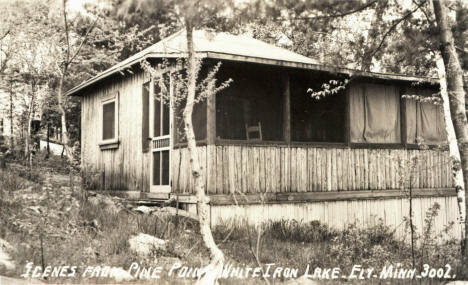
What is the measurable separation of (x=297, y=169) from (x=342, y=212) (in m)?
1.70

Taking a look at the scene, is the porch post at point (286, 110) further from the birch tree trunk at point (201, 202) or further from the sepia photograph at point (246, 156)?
the birch tree trunk at point (201, 202)

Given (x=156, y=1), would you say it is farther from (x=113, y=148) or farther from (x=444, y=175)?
(x=444, y=175)

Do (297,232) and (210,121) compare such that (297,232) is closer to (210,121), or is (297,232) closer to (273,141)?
(273,141)

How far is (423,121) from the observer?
13891mm

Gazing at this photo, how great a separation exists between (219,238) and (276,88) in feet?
19.7

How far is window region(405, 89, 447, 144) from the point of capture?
13633 mm

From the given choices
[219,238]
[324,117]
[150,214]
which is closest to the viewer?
[219,238]

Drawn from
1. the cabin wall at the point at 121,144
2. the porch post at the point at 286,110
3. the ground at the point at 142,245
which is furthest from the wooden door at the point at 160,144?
the porch post at the point at 286,110

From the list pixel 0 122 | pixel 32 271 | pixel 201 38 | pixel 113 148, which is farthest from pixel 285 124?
pixel 0 122

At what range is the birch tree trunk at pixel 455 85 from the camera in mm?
7438

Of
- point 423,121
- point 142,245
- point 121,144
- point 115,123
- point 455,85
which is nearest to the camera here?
point 142,245

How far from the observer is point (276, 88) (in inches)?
537

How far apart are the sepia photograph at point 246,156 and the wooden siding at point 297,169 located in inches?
1.4

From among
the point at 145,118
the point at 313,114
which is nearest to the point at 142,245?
the point at 145,118
